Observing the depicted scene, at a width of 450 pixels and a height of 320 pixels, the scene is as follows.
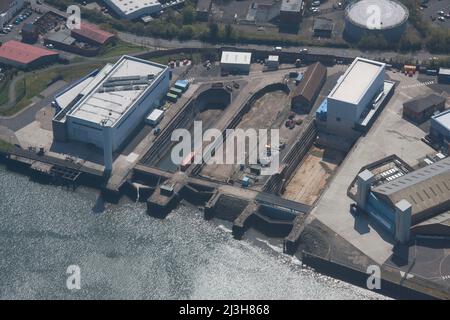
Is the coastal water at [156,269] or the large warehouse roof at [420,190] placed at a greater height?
the large warehouse roof at [420,190]

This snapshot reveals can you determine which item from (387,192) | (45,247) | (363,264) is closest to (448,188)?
(387,192)

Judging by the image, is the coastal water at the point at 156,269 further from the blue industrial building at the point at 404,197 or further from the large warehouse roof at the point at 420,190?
the large warehouse roof at the point at 420,190

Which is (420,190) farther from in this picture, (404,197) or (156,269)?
(156,269)

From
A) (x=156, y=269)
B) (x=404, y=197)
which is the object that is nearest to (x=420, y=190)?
(x=404, y=197)

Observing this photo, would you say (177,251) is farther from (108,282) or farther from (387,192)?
(387,192)

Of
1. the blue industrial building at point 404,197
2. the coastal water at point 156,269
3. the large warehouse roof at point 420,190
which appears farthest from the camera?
the large warehouse roof at point 420,190

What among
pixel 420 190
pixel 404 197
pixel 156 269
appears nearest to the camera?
pixel 404 197

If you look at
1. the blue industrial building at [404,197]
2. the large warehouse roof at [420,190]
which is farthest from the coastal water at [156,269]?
the large warehouse roof at [420,190]

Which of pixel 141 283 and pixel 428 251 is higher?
pixel 428 251
